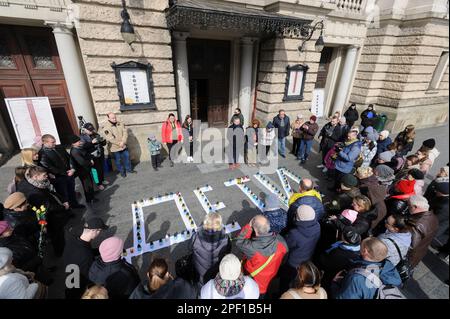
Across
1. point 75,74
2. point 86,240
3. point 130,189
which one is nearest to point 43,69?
point 75,74

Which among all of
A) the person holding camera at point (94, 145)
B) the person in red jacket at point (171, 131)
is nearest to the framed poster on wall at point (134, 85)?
the person in red jacket at point (171, 131)

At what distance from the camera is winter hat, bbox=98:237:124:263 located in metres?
2.11

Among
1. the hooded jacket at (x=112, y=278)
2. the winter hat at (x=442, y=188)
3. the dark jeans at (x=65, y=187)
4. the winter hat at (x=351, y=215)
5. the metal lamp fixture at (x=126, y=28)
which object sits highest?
the metal lamp fixture at (x=126, y=28)

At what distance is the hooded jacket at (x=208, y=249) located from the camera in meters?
2.42

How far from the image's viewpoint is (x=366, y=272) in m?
2.02

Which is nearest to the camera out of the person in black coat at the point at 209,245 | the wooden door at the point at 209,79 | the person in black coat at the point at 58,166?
the person in black coat at the point at 209,245

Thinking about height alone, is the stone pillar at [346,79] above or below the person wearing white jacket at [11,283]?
above

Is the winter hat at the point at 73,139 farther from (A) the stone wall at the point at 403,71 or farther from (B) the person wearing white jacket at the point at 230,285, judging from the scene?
(A) the stone wall at the point at 403,71

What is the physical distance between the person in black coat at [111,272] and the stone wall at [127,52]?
4.88 m

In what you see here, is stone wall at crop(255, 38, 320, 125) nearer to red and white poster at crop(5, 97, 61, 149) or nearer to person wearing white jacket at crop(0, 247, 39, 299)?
red and white poster at crop(5, 97, 61, 149)

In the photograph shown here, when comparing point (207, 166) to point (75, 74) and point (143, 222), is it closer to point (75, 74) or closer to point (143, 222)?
point (143, 222)

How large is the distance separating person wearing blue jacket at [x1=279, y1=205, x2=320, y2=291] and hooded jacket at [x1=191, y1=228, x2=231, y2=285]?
2.69ft
